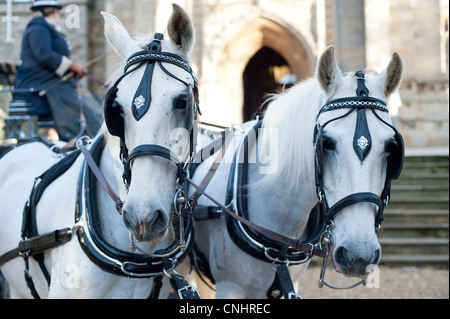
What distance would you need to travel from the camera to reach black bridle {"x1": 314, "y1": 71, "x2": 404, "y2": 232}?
1832mm

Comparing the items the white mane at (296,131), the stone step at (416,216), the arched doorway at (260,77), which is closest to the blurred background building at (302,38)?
the arched doorway at (260,77)

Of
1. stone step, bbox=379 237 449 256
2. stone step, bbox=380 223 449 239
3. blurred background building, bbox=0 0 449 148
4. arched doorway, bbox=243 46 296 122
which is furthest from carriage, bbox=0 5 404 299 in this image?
arched doorway, bbox=243 46 296 122

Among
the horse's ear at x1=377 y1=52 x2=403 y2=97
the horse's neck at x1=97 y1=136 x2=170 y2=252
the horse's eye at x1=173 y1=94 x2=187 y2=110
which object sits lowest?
the horse's neck at x1=97 y1=136 x2=170 y2=252

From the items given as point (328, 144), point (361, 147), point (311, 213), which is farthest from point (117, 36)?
point (311, 213)

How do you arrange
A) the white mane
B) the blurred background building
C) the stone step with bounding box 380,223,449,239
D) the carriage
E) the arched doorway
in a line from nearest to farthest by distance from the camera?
the carriage
the white mane
the stone step with bounding box 380,223,449,239
the blurred background building
the arched doorway

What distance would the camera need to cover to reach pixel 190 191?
269cm

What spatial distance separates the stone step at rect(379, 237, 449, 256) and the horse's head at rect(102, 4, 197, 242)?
574 cm

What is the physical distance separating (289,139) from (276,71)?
51.1 feet

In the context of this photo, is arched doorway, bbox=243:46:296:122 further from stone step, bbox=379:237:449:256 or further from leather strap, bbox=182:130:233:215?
leather strap, bbox=182:130:233:215

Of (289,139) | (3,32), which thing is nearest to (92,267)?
(289,139)

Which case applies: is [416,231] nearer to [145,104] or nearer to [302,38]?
[302,38]

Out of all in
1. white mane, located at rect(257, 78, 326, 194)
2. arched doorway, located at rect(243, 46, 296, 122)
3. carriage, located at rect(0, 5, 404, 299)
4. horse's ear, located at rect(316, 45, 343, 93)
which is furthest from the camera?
arched doorway, located at rect(243, 46, 296, 122)

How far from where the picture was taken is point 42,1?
416 centimetres
